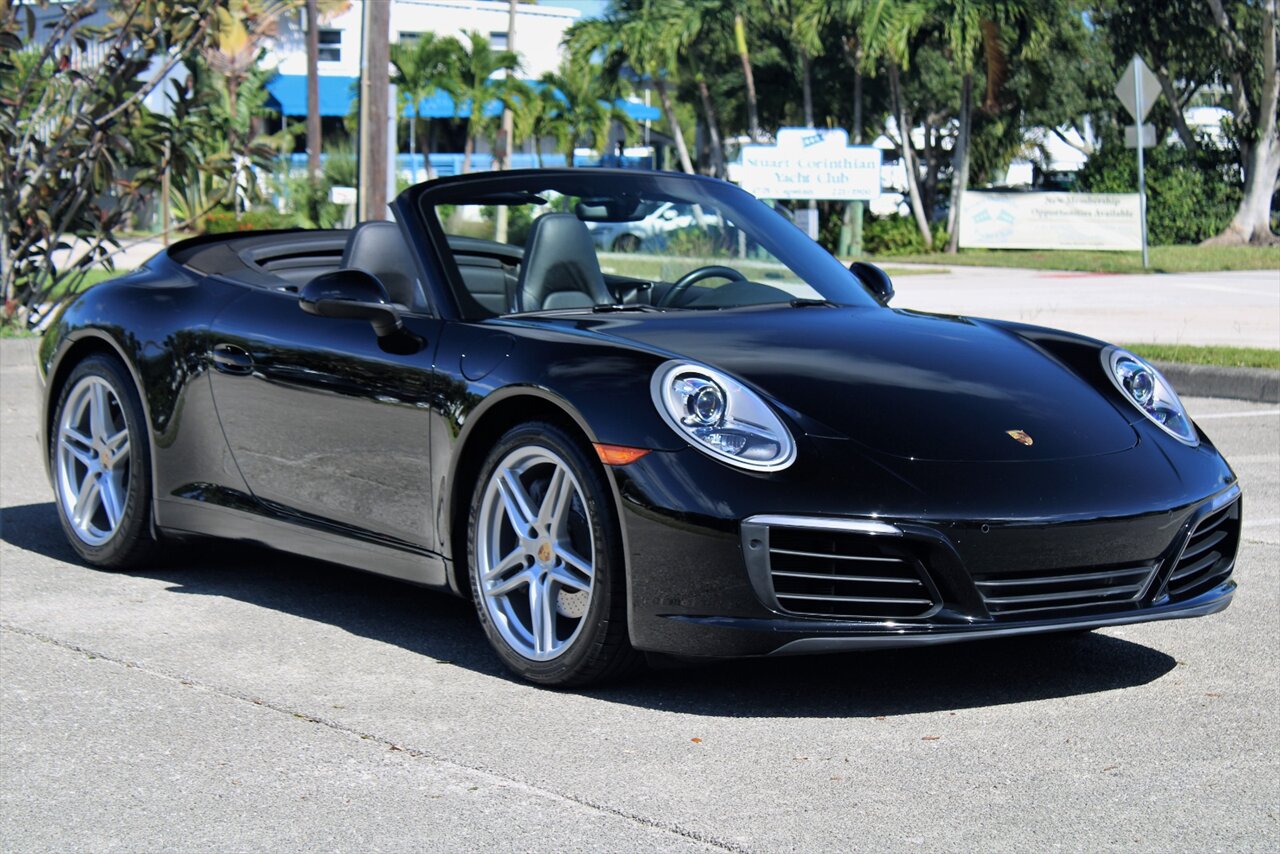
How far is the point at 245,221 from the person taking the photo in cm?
2964

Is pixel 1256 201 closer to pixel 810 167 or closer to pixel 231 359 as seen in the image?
pixel 810 167

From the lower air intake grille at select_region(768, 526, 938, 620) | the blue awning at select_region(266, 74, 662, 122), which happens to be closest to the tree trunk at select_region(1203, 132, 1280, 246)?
the blue awning at select_region(266, 74, 662, 122)

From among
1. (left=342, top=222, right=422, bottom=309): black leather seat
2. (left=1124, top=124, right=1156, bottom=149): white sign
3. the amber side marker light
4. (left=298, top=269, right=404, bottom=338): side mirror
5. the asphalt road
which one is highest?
(left=1124, top=124, right=1156, bottom=149): white sign

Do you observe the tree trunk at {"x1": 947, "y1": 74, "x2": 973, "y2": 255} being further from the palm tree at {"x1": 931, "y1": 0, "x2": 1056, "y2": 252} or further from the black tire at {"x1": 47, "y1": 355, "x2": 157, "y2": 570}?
the black tire at {"x1": 47, "y1": 355, "x2": 157, "y2": 570}

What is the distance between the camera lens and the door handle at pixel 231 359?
571 cm

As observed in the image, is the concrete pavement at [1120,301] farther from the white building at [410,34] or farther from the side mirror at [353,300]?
the white building at [410,34]

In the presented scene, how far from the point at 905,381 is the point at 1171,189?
33996 mm

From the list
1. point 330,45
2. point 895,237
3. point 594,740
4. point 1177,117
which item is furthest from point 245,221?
point 330,45

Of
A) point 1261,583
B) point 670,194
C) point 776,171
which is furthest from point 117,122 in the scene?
point 776,171

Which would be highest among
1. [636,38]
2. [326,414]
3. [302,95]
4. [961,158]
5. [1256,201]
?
[636,38]

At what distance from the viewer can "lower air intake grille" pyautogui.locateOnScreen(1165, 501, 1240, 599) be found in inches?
182

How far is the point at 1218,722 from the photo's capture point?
171 inches

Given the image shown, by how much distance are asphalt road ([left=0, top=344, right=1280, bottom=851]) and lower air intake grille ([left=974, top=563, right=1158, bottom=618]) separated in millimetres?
275

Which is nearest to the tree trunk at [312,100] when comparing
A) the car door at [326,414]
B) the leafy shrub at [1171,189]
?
the leafy shrub at [1171,189]
